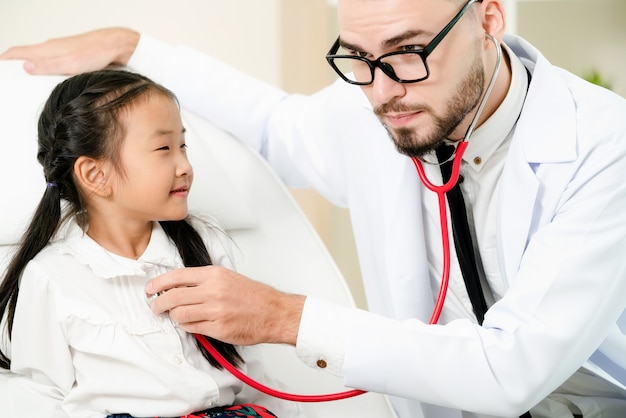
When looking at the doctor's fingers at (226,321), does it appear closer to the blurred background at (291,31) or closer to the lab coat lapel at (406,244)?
the lab coat lapel at (406,244)

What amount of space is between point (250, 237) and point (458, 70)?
0.68 m

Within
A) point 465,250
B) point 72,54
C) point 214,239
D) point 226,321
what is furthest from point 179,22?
point 226,321

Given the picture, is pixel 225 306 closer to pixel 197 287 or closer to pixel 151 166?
pixel 197 287

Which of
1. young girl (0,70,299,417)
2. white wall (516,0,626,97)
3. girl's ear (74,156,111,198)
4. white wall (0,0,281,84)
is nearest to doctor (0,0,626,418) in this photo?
young girl (0,70,299,417)

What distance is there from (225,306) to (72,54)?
0.90 m

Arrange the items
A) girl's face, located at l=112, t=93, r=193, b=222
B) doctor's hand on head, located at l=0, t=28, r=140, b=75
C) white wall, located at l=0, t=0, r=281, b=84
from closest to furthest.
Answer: girl's face, located at l=112, t=93, r=193, b=222 < doctor's hand on head, located at l=0, t=28, r=140, b=75 < white wall, located at l=0, t=0, r=281, b=84

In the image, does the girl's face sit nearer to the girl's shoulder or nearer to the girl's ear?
the girl's ear

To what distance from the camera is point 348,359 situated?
→ 4.14 feet

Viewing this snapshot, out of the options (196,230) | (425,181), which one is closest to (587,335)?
(425,181)

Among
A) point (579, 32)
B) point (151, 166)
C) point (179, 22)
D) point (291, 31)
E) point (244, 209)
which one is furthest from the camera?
point (579, 32)

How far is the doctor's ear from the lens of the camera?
145 centimetres

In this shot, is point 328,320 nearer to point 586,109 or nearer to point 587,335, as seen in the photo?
point 587,335

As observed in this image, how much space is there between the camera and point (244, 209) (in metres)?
1.80

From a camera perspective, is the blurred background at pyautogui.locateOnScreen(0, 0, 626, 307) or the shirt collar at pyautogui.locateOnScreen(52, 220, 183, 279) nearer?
the shirt collar at pyautogui.locateOnScreen(52, 220, 183, 279)
